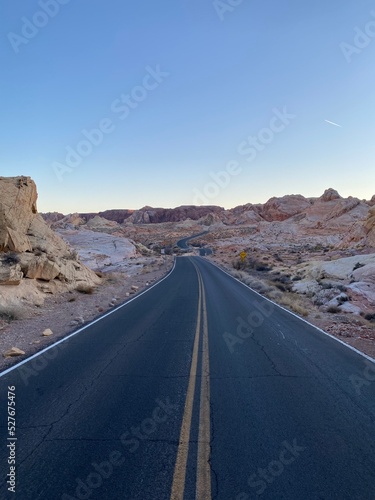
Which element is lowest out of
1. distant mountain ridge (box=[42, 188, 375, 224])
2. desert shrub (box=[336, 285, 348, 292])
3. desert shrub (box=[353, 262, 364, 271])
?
desert shrub (box=[336, 285, 348, 292])

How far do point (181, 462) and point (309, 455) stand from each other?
1.55m

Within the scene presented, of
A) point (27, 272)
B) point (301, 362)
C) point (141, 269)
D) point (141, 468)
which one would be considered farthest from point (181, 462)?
point (141, 269)

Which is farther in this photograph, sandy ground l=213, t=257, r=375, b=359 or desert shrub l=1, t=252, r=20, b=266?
desert shrub l=1, t=252, r=20, b=266

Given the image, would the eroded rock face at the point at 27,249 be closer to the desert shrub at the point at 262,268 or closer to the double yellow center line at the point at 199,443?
the double yellow center line at the point at 199,443

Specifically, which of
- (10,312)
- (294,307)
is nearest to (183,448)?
(10,312)

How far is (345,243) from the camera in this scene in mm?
Result: 45719

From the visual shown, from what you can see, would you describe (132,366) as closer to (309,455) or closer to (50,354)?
(50,354)

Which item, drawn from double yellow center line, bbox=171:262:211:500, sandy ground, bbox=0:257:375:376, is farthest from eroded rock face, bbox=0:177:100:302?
double yellow center line, bbox=171:262:211:500
